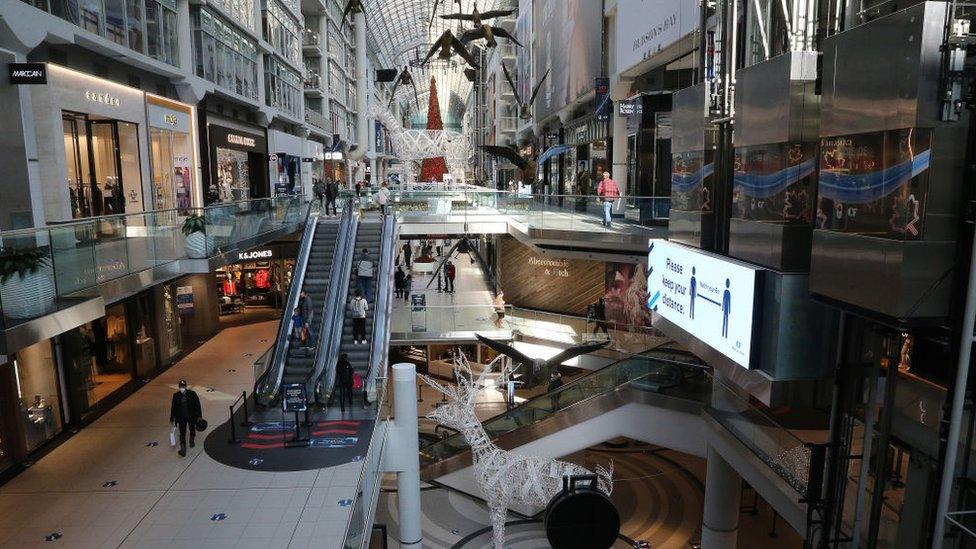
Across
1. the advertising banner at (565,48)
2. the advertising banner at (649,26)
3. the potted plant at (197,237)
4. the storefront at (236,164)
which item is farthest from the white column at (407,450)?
the advertising banner at (565,48)

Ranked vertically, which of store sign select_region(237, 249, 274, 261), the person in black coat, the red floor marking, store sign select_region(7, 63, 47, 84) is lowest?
the red floor marking

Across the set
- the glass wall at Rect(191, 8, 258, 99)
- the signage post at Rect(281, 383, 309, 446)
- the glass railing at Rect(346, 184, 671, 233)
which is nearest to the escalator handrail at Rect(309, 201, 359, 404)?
the signage post at Rect(281, 383, 309, 446)

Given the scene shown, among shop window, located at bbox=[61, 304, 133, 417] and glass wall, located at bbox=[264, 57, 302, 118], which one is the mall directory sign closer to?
shop window, located at bbox=[61, 304, 133, 417]

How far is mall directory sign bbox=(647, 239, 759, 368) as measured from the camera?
6930mm

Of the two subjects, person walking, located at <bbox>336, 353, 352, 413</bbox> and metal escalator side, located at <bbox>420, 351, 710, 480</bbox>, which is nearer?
metal escalator side, located at <bbox>420, 351, 710, 480</bbox>

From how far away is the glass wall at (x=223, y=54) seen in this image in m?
19.9

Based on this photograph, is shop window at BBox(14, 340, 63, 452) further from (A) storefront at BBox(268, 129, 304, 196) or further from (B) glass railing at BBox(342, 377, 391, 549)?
(A) storefront at BBox(268, 129, 304, 196)

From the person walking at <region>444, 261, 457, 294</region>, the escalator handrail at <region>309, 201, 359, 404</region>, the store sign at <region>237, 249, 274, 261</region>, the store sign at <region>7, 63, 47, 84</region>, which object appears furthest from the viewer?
the person walking at <region>444, 261, 457, 294</region>

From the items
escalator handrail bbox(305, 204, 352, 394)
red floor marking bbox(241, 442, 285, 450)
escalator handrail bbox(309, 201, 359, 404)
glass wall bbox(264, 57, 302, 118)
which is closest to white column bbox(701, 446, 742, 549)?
escalator handrail bbox(309, 201, 359, 404)

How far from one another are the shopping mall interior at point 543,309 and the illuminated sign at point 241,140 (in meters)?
0.24

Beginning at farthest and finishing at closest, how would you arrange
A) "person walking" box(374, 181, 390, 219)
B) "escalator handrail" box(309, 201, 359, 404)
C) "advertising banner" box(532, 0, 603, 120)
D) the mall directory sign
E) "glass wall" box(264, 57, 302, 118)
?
"glass wall" box(264, 57, 302, 118)
"advertising banner" box(532, 0, 603, 120)
"person walking" box(374, 181, 390, 219)
"escalator handrail" box(309, 201, 359, 404)
the mall directory sign

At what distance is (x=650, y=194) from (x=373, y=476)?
14494 mm

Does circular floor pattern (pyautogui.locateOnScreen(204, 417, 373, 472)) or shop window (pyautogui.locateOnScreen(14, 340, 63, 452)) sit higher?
shop window (pyautogui.locateOnScreen(14, 340, 63, 452))

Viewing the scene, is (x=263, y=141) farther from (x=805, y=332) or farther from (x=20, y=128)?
(x=805, y=332)
